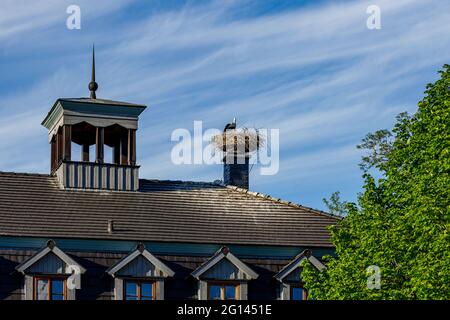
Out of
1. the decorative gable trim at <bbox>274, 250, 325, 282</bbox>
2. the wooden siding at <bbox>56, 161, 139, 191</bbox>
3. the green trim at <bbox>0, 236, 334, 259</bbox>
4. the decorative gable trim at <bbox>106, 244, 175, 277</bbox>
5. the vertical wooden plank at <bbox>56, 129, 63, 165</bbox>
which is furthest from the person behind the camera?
the vertical wooden plank at <bbox>56, 129, 63, 165</bbox>

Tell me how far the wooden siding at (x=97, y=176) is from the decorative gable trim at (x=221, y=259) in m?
5.63

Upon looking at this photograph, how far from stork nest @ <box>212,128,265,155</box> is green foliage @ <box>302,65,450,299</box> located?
12.9 metres

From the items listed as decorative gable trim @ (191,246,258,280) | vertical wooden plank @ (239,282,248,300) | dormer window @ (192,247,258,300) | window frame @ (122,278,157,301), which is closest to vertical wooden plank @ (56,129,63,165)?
window frame @ (122,278,157,301)

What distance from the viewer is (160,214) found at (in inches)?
1635

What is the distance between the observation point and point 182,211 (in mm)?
42031

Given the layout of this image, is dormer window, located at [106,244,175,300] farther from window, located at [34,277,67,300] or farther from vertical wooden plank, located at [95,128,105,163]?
vertical wooden plank, located at [95,128,105,163]

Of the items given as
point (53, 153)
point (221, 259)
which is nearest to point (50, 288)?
point (221, 259)

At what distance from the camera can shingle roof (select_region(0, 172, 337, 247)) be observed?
39.5m

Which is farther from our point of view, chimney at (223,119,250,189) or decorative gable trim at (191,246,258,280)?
chimney at (223,119,250,189)

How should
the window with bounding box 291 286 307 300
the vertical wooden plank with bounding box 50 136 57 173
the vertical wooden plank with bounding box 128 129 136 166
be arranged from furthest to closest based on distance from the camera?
the vertical wooden plank with bounding box 50 136 57 173 → the vertical wooden plank with bounding box 128 129 136 166 → the window with bounding box 291 286 307 300

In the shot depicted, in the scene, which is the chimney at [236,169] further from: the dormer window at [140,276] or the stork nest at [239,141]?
the dormer window at [140,276]

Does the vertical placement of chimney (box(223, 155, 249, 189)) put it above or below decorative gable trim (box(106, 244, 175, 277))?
above

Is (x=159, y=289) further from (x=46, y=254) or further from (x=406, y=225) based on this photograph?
(x=406, y=225)

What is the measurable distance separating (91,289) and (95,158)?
7.64 m
